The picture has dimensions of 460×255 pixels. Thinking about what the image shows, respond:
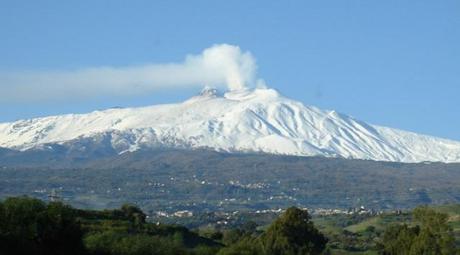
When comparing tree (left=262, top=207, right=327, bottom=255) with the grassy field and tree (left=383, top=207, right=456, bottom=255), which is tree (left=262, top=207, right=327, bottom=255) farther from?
the grassy field

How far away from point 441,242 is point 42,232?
2952 cm

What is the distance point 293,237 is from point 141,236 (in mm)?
16479

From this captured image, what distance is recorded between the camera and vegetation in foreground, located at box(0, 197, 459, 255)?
218ft

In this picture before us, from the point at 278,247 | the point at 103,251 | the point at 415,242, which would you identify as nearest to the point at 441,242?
the point at 415,242

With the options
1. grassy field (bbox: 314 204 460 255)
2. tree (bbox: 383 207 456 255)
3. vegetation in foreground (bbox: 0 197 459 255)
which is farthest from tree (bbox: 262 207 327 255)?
grassy field (bbox: 314 204 460 255)

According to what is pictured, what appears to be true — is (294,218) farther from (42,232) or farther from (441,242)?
(42,232)

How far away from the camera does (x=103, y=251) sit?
236 feet

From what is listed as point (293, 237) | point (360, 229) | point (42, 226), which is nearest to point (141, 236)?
point (42, 226)

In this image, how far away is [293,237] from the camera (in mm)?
91375

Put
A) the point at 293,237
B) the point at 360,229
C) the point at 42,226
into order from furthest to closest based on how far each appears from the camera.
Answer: the point at 360,229
the point at 293,237
the point at 42,226

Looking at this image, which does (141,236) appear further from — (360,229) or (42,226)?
(360,229)

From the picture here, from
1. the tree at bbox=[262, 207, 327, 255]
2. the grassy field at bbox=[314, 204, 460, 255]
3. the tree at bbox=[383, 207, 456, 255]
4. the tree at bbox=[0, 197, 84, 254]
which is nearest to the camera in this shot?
the tree at bbox=[0, 197, 84, 254]

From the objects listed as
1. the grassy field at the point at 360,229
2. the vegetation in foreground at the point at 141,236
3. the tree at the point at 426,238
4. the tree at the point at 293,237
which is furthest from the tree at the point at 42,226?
the grassy field at the point at 360,229

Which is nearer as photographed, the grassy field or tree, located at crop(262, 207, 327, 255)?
tree, located at crop(262, 207, 327, 255)
